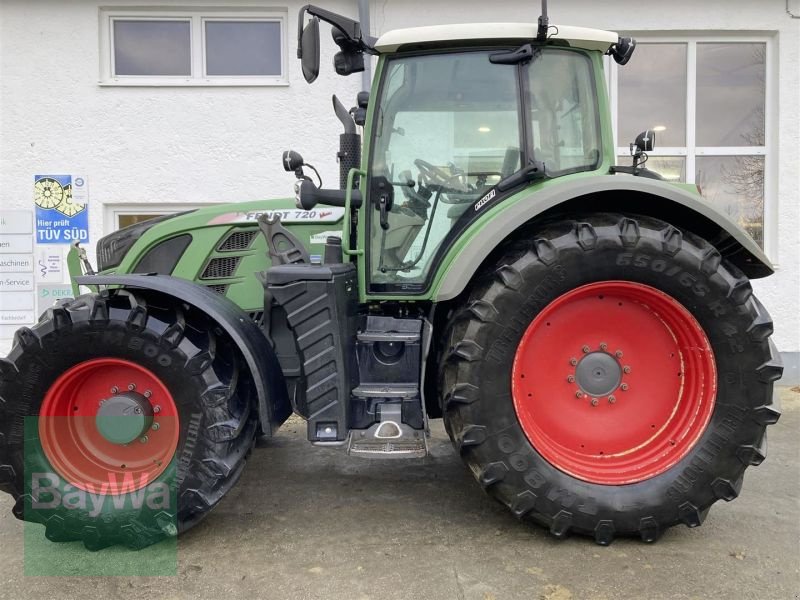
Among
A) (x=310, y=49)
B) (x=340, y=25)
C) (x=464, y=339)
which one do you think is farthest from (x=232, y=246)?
(x=464, y=339)

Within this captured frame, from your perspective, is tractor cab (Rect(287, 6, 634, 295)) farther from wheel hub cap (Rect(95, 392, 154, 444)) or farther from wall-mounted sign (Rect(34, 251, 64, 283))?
wall-mounted sign (Rect(34, 251, 64, 283))

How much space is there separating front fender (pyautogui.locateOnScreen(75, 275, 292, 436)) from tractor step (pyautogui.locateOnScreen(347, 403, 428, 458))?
1.25 feet

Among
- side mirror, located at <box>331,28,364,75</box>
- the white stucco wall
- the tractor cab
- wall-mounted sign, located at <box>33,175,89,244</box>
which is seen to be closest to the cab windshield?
the tractor cab

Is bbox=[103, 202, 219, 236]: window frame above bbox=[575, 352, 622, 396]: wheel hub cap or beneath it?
above

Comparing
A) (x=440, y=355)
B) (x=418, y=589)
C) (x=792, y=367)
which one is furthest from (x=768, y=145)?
(x=418, y=589)

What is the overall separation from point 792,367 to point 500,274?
4823mm

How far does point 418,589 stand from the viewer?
2139mm

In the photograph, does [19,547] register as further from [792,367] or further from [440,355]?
[792,367]

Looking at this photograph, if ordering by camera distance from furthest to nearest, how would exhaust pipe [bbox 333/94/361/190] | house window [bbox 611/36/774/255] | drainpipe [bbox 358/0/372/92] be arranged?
house window [bbox 611/36/774/255] → drainpipe [bbox 358/0/372/92] → exhaust pipe [bbox 333/94/361/190]

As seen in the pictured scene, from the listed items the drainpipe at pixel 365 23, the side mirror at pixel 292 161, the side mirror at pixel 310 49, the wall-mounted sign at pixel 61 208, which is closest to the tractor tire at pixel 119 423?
the side mirror at pixel 292 161

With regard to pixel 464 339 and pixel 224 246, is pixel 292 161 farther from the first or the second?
pixel 464 339

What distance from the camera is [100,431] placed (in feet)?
8.26

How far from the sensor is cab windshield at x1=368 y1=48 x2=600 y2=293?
106 inches

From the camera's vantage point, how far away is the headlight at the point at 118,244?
10.7ft
